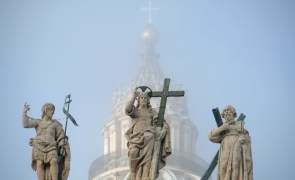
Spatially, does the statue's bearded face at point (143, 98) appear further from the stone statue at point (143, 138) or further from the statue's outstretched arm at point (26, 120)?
the statue's outstretched arm at point (26, 120)

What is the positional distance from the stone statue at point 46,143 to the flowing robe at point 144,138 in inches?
97.9

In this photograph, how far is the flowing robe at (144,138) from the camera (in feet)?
159

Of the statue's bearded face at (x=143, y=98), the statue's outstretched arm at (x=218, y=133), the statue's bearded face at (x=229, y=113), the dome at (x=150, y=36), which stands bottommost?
the statue's outstretched arm at (x=218, y=133)

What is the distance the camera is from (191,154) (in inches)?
6526

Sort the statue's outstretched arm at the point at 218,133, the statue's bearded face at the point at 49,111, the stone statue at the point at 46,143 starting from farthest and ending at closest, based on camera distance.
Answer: the statue's bearded face at the point at 49,111 < the stone statue at the point at 46,143 < the statue's outstretched arm at the point at 218,133

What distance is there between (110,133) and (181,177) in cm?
1440

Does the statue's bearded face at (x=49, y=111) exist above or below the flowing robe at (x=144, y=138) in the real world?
above

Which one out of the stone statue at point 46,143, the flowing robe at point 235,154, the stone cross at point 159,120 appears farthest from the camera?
the stone statue at point 46,143

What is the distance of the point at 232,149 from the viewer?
48.2 metres

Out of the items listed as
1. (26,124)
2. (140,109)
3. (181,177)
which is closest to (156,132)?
(140,109)

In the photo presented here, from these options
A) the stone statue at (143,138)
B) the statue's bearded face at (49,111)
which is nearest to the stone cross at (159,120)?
the stone statue at (143,138)

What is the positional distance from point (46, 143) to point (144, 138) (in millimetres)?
3510

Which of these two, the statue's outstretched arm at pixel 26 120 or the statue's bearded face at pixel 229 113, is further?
the statue's outstretched arm at pixel 26 120

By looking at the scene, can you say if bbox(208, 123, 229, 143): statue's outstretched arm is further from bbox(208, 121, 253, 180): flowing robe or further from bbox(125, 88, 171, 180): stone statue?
bbox(125, 88, 171, 180): stone statue
